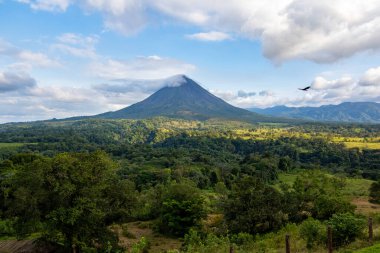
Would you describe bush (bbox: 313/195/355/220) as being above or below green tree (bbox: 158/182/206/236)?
above

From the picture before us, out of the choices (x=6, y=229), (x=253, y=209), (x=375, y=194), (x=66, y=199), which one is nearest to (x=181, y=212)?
(x=253, y=209)

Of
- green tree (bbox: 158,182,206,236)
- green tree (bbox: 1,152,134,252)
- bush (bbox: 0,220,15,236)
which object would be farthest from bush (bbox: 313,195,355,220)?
bush (bbox: 0,220,15,236)

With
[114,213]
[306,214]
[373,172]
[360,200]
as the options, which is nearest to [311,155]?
[373,172]

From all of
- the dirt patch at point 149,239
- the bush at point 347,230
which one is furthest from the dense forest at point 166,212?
the dirt patch at point 149,239

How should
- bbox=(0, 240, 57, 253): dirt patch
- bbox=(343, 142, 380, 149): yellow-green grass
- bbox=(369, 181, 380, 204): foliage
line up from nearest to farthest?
bbox=(0, 240, 57, 253): dirt patch < bbox=(369, 181, 380, 204): foliage < bbox=(343, 142, 380, 149): yellow-green grass

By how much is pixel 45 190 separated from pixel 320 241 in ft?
51.2

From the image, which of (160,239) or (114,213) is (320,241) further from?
(160,239)

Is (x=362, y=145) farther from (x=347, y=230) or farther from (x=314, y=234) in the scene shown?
(x=314, y=234)

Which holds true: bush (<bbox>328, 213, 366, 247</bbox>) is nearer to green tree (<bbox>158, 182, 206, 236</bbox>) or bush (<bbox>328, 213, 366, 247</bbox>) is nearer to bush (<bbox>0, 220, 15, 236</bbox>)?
green tree (<bbox>158, 182, 206, 236</bbox>)

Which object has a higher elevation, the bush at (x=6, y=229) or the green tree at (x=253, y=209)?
the green tree at (x=253, y=209)

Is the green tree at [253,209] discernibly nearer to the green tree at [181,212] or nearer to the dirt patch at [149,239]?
the green tree at [181,212]

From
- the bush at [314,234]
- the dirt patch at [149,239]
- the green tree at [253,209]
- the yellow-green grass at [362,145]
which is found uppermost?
the bush at [314,234]

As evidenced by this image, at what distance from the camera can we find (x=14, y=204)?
20938 mm

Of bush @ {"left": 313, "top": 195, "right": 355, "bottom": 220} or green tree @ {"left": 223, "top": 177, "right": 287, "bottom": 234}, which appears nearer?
green tree @ {"left": 223, "top": 177, "right": 287, "bottom": 234}
